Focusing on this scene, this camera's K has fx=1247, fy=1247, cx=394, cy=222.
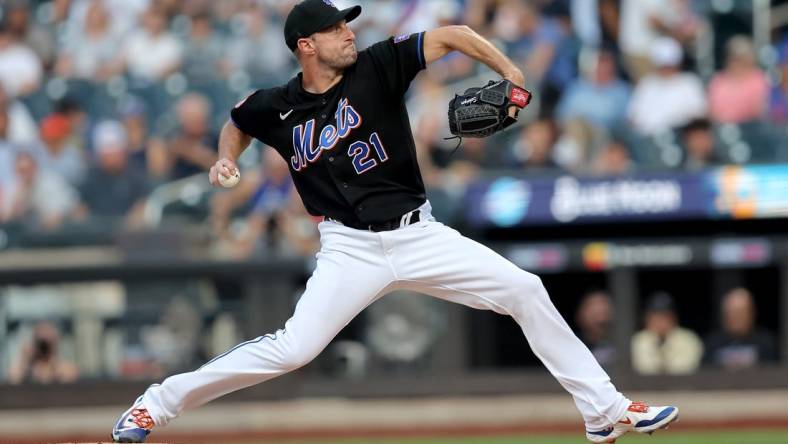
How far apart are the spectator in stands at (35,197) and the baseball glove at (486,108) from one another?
5.43 meters

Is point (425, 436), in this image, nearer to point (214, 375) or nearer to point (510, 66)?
point (214, 375)

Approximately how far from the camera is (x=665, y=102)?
30.9ft

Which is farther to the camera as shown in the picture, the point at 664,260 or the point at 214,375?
the point at 664,260

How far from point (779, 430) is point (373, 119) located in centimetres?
412

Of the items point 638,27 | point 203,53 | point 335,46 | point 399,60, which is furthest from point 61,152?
point 399,60

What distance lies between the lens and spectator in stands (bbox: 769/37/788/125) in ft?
30.4

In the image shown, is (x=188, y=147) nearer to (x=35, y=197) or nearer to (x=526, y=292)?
(x=35, y=197)

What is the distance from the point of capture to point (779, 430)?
7.69 meters

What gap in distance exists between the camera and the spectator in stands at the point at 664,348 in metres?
8.70

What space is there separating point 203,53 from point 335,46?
6.11 meters

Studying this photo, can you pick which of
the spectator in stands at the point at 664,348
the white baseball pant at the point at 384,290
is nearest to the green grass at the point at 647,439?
the spectator in stands at the point at 664,348

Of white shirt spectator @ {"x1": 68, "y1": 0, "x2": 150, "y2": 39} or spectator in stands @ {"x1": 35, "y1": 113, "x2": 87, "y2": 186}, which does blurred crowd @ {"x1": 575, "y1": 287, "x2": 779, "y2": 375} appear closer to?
spectator in stands @ {"x1": 35, "y1": 113, "x2": 87, "y2": 186}

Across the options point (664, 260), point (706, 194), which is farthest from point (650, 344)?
point (706, 194)

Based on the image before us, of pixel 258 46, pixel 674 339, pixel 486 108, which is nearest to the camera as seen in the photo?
pixel 486 108
